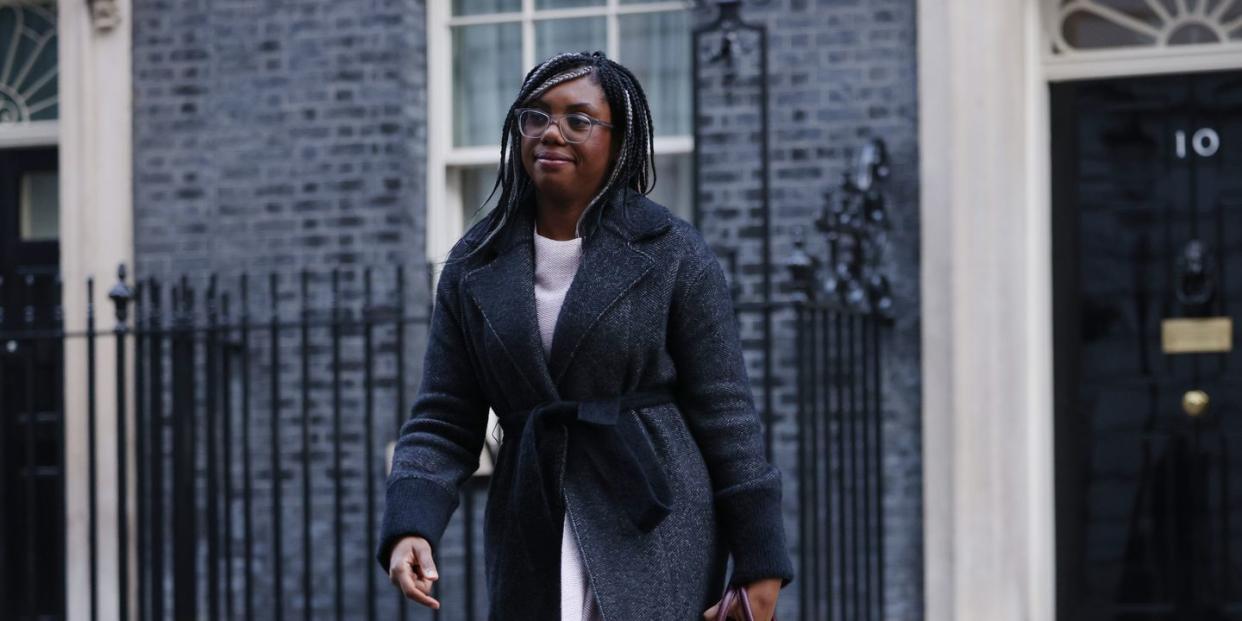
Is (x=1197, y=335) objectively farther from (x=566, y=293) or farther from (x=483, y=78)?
(x=566, y=293)

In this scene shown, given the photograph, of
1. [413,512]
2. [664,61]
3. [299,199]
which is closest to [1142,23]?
[664,61]

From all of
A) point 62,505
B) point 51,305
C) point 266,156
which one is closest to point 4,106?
point 51,305

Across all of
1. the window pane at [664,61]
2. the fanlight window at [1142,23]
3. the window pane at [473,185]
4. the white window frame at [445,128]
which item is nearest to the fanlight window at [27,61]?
the white window frame at [445,128]

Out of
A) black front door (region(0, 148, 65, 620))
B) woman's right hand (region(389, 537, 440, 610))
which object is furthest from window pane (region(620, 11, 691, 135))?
woman's right hand (region(389, 537, 440, 610))

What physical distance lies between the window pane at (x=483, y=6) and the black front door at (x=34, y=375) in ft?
6.46

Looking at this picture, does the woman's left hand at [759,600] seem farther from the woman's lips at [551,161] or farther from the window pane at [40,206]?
the window pane at [40,206]

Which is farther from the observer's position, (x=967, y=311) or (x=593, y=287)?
(x=967, y=311)

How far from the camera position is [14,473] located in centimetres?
818

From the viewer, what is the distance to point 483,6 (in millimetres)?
7660

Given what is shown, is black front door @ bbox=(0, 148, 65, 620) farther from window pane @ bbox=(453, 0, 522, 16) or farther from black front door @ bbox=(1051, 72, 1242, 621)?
black front door @ bbox=(1051, 72, 1242, 621)

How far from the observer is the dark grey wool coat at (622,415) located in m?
3.28

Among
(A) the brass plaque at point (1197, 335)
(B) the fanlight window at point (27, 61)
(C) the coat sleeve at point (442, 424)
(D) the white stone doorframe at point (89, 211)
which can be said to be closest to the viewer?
(C) the coat sleeve at point (442, 424)

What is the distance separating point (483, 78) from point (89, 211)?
1722 millimetres

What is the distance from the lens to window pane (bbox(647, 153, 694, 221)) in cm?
735
